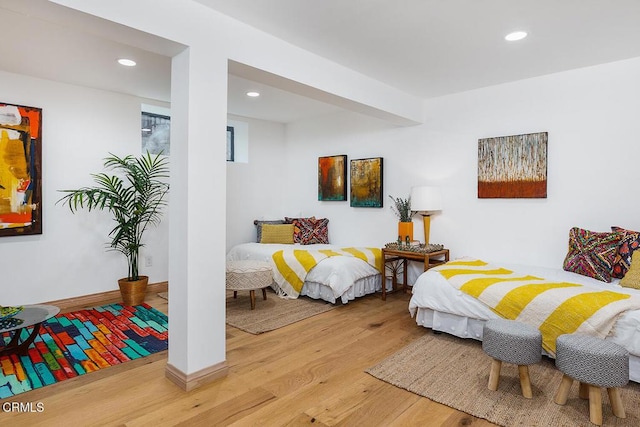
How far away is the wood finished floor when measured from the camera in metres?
2.05

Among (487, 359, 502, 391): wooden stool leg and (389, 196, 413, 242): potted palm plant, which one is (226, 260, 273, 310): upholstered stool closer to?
(389, 196, 413, 242): potted palm plant

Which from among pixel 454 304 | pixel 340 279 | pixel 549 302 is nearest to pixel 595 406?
pixel 549 302

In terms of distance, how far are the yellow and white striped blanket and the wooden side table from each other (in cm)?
19

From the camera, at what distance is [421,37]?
2895mm

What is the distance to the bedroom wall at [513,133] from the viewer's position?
11.2 ft

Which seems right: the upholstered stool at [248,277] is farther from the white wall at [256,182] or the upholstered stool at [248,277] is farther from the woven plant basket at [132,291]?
the white wall at [256,182]

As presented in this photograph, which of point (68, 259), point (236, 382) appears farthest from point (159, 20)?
point (68, 259)

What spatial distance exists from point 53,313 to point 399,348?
2.73 metres

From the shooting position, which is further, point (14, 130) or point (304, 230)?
point (304, 230)


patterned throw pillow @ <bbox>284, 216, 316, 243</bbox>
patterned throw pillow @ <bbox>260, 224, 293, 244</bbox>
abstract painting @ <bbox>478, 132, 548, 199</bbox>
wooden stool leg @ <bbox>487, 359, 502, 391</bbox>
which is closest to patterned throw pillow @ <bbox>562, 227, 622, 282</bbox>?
abstract painting @ <bbox>478, 132, 548, 199</bbox>

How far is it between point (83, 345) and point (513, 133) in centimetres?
456

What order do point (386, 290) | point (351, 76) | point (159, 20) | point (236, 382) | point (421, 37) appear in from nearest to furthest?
point (159, 20) < point (236, 382) < point (421, 37) < point (351, 76) < point (386, 290)

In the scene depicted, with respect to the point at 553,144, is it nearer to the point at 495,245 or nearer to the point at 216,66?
the point at 495,245

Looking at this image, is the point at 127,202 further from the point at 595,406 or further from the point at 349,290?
the point at 595,406
